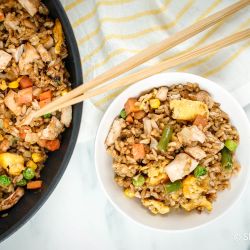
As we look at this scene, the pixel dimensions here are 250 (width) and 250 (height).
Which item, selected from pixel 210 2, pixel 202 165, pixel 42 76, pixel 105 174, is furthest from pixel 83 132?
pixel 210 2

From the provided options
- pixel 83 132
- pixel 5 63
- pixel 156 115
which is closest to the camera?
pixel 5 63

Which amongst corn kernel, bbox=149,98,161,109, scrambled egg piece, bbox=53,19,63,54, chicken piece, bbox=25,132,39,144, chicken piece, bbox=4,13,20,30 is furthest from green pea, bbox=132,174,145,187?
chicken piece, bbox=4,13,20,30

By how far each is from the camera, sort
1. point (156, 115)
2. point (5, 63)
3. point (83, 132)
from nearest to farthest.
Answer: point (5, 63)
point (156, 115)
point (83, 132)

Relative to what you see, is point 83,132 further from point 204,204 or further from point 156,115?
point 204,204

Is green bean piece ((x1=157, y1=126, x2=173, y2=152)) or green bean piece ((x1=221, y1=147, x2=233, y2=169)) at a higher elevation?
green bean piece ((x1=157, y1=126, x2=173, y2=152))

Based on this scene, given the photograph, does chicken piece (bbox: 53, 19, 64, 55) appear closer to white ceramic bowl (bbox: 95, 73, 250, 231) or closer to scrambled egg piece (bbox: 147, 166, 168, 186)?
white ceramic bowl (bbox: 95, 73, 250, 231)

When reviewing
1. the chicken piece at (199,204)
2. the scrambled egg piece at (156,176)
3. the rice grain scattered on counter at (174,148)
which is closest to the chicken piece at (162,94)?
the rice grain scattered on counter at (174,148)
